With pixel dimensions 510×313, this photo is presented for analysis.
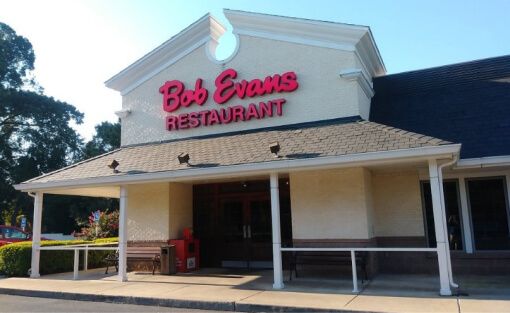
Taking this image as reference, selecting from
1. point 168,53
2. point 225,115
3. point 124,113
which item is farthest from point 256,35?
point 124,113

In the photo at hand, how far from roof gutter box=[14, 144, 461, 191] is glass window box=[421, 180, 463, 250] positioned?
3336mm

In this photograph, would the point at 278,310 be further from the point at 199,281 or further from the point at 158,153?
the point at 158,153

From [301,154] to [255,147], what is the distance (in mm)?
1820

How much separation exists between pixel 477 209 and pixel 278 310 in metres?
6.77

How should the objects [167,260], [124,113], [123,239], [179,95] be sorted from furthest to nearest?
Answer: [124,113] < [179,95] < [167,260] < [123,239]

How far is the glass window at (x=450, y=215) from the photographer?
11.9 metres

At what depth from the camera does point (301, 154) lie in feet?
34.0

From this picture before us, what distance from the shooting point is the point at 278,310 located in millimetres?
8117

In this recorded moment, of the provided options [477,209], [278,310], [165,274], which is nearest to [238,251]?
[165,274]

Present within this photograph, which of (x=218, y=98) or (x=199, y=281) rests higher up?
(x=218, y=98)

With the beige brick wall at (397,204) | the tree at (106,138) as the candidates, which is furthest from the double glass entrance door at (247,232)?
the tree at (106,138)

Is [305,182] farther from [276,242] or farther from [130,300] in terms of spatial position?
[130,300]

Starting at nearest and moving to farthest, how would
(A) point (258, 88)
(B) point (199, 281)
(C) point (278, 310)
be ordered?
1. (C) point (278, 310)
2. (B) point (199, 281)
3. (A) point (258, 88)

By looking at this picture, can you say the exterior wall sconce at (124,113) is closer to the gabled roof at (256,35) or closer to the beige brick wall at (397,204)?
the gabled roof at (256,35)
